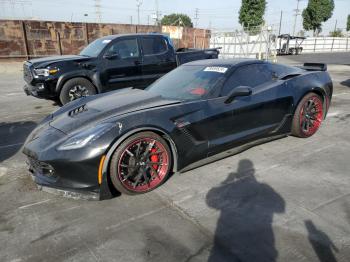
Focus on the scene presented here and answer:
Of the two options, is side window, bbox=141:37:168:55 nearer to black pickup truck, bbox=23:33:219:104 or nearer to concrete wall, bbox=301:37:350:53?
black pickup truck, bbox=23:33:219:104

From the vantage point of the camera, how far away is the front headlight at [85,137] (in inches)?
123

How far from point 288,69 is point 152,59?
407cm

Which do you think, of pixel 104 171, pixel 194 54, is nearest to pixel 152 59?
pixel 194 54

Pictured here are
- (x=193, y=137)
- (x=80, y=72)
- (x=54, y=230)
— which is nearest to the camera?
(x=54, y=230)

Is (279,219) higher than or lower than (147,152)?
lower

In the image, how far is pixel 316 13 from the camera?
53.3 meters

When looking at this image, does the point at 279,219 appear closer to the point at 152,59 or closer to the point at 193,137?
the point at 193,137

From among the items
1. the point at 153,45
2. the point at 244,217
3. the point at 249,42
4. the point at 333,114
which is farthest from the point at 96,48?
the point at 249,42

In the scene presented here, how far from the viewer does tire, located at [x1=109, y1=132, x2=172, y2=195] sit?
3.24m

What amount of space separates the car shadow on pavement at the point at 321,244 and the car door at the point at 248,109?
152 centimetres

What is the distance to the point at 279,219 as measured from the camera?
2889 millimetres

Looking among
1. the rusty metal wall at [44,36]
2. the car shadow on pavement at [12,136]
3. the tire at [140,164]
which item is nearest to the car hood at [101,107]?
the tire at [140,164]

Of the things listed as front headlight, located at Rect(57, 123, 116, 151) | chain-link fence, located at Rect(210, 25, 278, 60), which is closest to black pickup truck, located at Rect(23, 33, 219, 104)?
front headlight, located at Rect(57, 123, 116, 151)

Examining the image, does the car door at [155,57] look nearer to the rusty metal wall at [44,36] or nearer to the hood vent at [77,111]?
the hood vent at [77,111]
